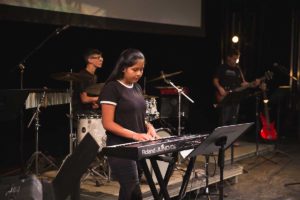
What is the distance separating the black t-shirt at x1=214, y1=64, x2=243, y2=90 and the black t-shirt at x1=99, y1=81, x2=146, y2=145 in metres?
4.64

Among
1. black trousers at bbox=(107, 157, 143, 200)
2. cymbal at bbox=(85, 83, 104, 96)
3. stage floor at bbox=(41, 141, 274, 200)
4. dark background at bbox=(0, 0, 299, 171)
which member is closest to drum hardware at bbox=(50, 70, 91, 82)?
cymbal at bbox=(85, 83, 104, 96)

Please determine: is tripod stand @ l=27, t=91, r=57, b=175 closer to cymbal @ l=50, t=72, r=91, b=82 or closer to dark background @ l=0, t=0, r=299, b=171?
dark background @ l=0, t=0, r=299, b=171

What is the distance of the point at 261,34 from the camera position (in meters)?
10.7

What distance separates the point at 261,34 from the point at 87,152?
896 centimetres

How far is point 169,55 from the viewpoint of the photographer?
917 centimetres

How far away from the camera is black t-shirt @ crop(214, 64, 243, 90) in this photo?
809cm

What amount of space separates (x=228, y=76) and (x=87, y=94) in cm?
294

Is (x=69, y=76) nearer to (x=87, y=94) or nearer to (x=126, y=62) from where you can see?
(x=87, y=94)

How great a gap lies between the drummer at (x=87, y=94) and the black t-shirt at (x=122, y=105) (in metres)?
2.13

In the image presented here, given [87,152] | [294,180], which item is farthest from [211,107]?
[87,152]

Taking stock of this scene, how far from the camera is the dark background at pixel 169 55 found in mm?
6703

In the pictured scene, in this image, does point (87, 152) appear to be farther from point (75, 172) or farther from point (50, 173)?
point (50, 173)

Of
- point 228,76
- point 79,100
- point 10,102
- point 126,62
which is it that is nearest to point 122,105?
point 126,62

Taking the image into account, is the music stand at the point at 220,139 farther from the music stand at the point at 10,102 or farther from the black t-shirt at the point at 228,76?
the black t-shirt at the point at 228,76
